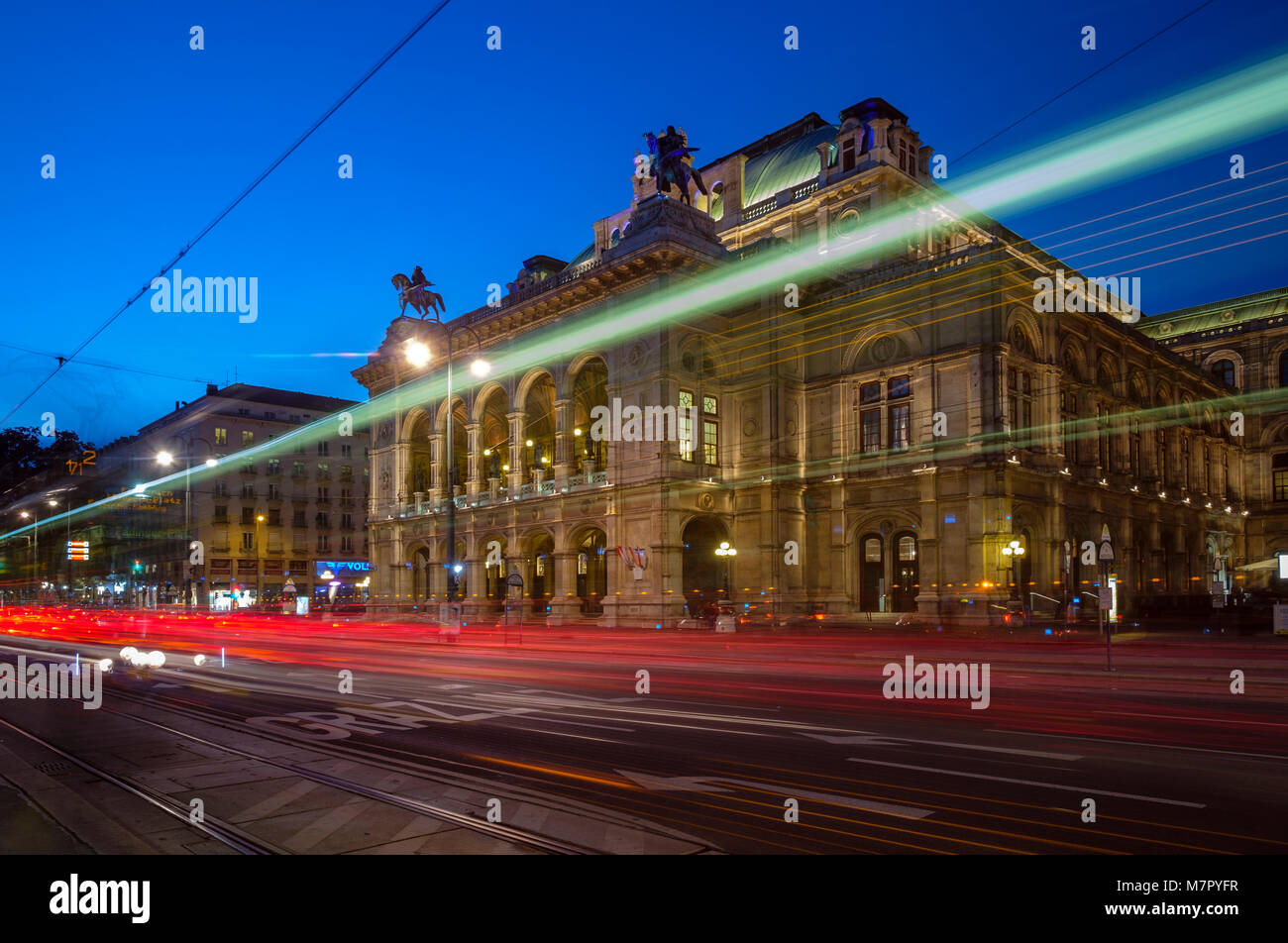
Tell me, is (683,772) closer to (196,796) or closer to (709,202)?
(196,796)

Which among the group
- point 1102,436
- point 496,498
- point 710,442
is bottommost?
point 496,498

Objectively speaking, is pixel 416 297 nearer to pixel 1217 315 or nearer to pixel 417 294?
pixel 417 294

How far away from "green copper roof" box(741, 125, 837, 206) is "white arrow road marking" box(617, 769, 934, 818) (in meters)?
48.0

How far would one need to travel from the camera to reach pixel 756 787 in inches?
323

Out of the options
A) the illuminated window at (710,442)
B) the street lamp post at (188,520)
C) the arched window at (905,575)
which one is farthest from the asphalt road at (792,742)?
the street lamp post at (188,520)

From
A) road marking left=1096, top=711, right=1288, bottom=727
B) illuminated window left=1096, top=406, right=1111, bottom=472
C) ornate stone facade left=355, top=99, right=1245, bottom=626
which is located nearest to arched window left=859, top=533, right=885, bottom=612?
ornate stone facade left=355, top=99, right=1245, bottom=626

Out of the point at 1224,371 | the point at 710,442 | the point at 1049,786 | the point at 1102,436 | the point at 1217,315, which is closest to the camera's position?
the point at 1049,786

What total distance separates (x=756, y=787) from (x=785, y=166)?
52.3 metres

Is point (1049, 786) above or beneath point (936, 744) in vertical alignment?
above

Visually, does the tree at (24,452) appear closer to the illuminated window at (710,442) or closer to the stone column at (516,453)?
the stone column at (516,453)

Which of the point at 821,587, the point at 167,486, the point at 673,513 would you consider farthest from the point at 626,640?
the point at 167,486

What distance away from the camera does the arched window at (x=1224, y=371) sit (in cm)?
6681

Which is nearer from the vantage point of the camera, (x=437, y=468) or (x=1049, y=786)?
(x=1049, y=786)

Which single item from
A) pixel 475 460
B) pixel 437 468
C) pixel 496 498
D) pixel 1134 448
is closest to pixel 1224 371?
pixel 1134 448
